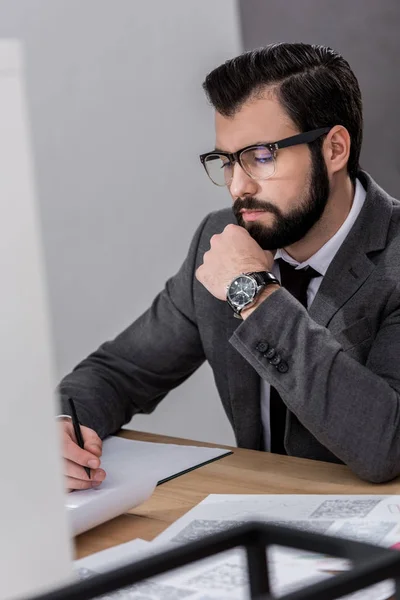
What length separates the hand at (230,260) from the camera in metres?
1.59

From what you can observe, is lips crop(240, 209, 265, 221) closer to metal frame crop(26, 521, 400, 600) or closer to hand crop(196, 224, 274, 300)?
hand crop(196, 224, 274, 300)

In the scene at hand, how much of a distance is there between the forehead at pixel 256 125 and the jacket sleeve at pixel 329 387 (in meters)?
0.36

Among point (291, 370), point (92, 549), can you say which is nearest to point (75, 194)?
point (291, 370)

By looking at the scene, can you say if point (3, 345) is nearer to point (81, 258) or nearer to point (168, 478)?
point (168, 478)

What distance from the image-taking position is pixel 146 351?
1899 mm

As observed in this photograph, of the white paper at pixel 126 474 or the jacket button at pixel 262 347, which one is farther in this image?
the jacket button at pixel 262 347

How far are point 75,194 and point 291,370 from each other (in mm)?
1350

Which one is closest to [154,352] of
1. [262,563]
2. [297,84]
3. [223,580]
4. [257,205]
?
[257,205]

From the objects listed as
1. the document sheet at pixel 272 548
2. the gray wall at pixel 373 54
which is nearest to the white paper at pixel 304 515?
the document sheet at pixel 272 548

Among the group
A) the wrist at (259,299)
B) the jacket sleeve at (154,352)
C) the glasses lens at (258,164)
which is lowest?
the jacket sleeve at (154,352)

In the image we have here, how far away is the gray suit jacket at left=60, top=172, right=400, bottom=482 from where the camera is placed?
1.40 m

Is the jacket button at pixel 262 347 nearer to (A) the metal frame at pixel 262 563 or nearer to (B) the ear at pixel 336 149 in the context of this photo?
(B) the ear at pixel 336 149

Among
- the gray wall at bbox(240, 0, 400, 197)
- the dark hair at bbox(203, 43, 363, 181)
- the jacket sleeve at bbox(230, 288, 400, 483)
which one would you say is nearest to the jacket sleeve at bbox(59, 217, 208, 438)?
the dark hair at bbox(203, 43, 363, 181)

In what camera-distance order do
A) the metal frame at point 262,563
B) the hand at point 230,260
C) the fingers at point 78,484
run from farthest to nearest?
the hand at point 230,260 → the fingers at point 78,484 → the metal frame at point 262,563
